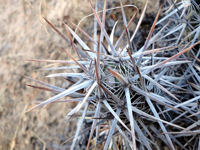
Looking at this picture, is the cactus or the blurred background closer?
the cactus

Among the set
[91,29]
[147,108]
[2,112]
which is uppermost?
[91,29]

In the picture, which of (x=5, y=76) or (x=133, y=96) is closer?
(x=133, y=96)

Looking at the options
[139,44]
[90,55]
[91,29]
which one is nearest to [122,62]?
[90,55]

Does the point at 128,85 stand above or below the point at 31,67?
below

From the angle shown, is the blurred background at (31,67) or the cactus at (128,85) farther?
the blurred background at (31,67)

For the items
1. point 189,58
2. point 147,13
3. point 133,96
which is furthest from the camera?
point 147,13

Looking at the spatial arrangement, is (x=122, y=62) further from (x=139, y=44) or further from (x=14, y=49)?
(x=14, y=49)

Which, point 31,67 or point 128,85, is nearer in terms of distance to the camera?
point 128,85

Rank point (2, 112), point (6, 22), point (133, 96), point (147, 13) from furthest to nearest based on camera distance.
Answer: point (6, 22), point (2, 112), point (147, 13), point (133, 96)
